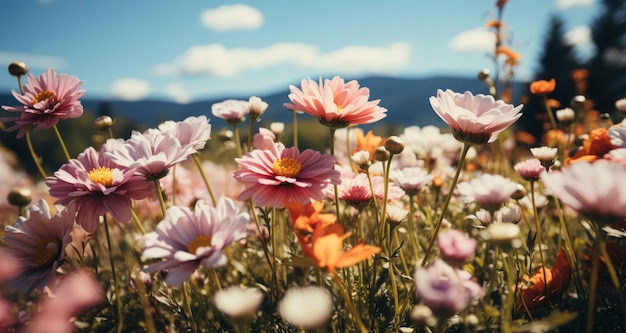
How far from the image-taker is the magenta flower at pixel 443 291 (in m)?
0.56

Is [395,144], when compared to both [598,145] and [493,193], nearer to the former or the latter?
[493,193]

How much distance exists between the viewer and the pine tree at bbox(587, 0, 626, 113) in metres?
21.9

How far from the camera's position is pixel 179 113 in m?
155

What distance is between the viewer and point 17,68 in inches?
48.4

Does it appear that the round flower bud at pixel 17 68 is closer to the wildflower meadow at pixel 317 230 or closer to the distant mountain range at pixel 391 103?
the wildflower meadow at pixel 317 230

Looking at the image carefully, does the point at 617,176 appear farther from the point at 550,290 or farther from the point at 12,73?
the point at 12,73

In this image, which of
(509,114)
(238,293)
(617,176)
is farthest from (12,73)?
(617,176)

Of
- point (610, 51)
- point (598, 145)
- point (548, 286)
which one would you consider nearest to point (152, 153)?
point (548, 286)

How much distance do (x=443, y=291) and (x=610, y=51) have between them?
29.6 metres

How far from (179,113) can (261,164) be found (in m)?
164

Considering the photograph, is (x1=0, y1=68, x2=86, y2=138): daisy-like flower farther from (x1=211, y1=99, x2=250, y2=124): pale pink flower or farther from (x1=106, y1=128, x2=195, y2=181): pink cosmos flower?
(x1=211, y1=99, x2=250, y2=124): pale pink flower

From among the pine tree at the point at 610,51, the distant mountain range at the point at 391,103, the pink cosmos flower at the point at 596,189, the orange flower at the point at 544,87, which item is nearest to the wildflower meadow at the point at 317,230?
the pink cosmos flower at the point at 596,189

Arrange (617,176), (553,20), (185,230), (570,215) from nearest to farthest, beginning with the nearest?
(617,176)
(185,230)
(570,215)
(553,20)

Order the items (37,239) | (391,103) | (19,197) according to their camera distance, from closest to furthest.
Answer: (37,239)
(19,197)
(391,103)
